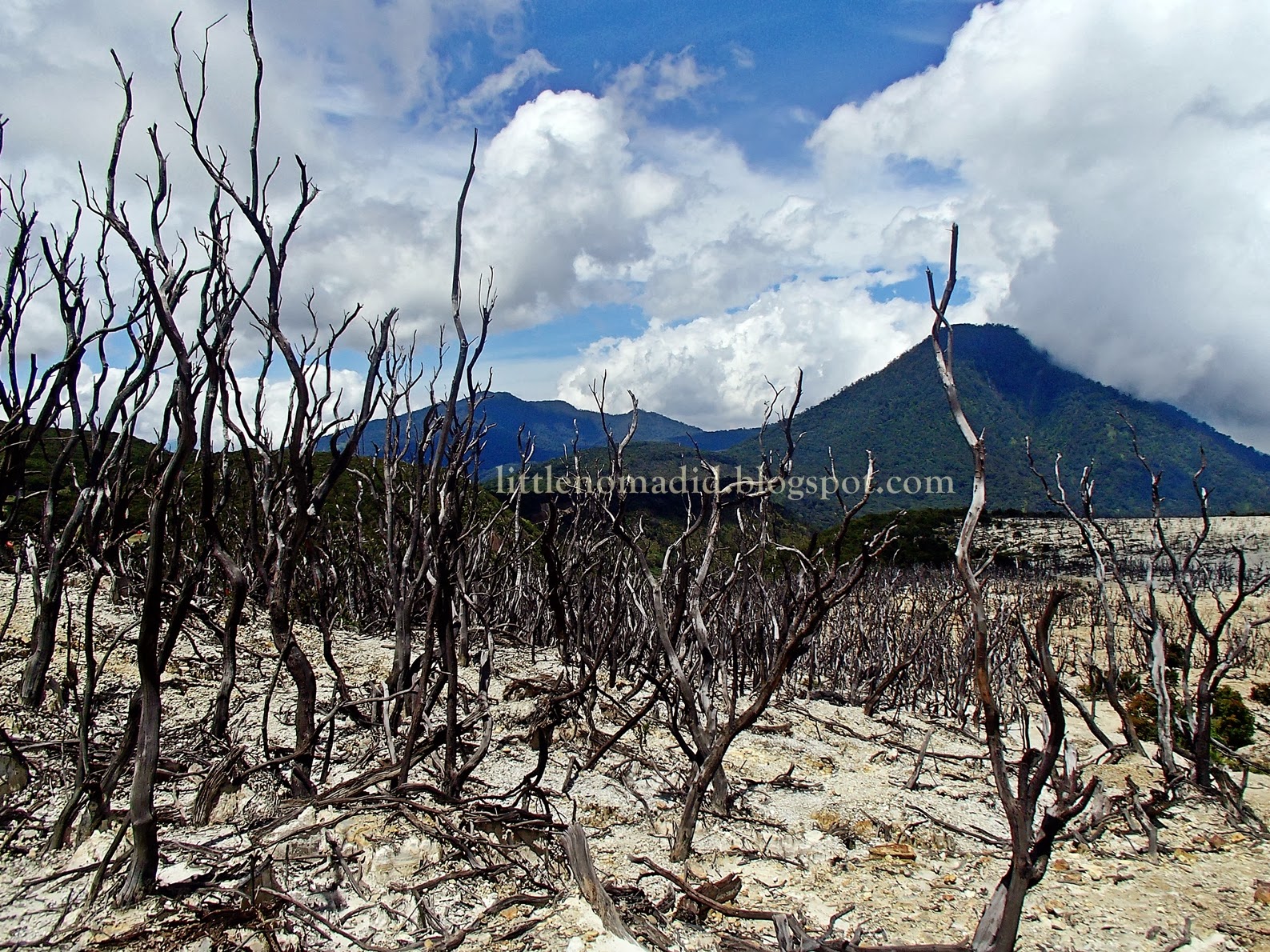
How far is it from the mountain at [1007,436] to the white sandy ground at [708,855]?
84.5m

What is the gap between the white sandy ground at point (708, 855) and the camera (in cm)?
251

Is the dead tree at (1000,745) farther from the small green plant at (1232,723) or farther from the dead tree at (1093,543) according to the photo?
the small green plant at (1232,723)

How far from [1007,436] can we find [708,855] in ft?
441

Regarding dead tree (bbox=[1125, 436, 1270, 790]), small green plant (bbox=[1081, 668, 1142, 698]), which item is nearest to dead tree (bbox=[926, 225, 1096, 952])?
dead tree (bbox=[1125, 436, 1270, 790])

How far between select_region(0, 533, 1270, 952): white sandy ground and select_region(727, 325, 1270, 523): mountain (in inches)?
3328

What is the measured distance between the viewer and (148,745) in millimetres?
2363

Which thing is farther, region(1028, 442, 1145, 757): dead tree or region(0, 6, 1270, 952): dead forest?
region(1028, 442, 1145, 757): dead tree

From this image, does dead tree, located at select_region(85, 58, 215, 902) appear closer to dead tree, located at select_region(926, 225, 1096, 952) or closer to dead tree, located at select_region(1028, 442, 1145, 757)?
dead tree, located at select_region(926, 225, 1096, 952)

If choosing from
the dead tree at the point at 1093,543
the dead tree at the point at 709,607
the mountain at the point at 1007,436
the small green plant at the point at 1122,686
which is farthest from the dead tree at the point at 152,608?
the mountain at the point at 1007,436

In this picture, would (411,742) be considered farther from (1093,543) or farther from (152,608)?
(1093,543)

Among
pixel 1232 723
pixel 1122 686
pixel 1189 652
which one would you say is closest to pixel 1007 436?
pixel 1122 686

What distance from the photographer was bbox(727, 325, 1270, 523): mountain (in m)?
103

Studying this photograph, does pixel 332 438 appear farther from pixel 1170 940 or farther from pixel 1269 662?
pixel 1269 662

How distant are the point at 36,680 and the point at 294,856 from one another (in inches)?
81.0
